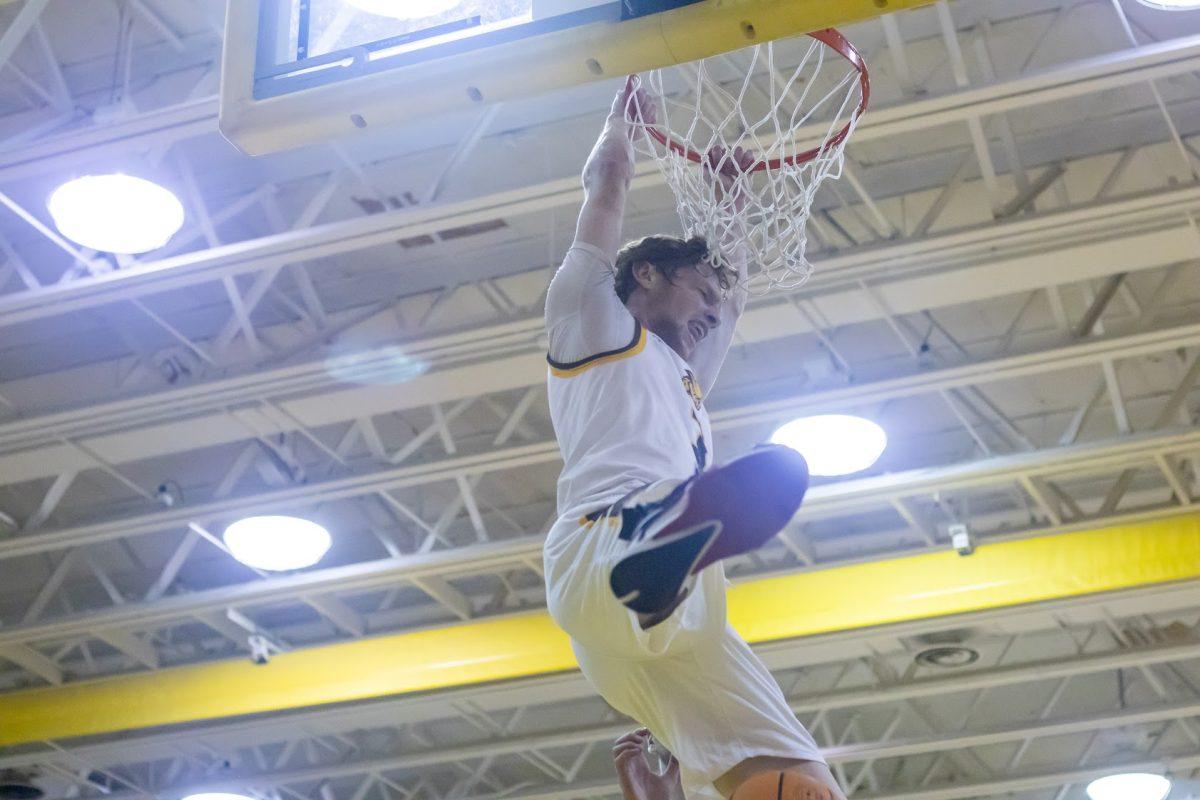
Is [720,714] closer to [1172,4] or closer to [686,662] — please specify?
[686,662]

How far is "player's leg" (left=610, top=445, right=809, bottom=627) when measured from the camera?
272cm

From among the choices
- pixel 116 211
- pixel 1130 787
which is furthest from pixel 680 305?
pixel 1130 787

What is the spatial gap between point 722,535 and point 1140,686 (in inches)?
Result: 434

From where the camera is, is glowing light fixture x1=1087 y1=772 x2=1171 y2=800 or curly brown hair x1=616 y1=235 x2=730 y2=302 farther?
glowing light fixture x1=1087 y1=772 x2=1171 y2=800

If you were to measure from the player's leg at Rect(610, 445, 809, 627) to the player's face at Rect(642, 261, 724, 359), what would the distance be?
43.3 inches

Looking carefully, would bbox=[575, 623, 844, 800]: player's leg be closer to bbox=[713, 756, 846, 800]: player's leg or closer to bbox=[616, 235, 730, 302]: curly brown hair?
bbox=[713, 756, 846, 800]: player's leg

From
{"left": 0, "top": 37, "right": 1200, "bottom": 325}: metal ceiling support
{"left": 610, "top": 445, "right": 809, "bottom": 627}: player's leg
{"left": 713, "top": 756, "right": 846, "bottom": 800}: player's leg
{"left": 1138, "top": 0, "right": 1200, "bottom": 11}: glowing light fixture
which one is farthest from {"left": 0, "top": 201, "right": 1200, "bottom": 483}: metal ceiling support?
{"left": 610, "top": 445, "right": 809, "bottom": 627}: player's leg

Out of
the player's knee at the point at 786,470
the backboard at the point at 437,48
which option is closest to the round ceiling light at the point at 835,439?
the backboard at the point at 437,48

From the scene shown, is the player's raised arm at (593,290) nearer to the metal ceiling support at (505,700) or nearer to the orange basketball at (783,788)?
the orange basketball at (783,788)

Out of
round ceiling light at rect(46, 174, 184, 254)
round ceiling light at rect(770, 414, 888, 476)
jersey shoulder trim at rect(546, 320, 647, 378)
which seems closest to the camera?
jersey shoulder trim at rect(546, 320, 647, 378)

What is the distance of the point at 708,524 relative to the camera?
2.71 m

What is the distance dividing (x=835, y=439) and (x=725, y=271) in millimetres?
4737

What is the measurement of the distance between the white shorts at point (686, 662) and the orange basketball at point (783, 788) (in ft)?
0.29

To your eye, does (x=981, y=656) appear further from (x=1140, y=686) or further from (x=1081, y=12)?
(x=1081, y=12)
